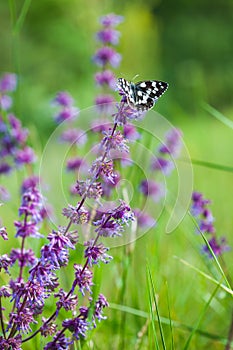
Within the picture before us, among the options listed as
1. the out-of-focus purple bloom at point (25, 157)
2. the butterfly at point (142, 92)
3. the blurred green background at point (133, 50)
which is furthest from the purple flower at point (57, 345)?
the blurred green background at point (133, 50)

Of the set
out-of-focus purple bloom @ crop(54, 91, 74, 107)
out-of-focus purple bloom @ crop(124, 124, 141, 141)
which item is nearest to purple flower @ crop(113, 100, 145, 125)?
out-of-focus purple bloom @ crop(124, 124, 141, 141)

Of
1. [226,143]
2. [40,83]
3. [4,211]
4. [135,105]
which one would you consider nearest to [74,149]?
[135,105]

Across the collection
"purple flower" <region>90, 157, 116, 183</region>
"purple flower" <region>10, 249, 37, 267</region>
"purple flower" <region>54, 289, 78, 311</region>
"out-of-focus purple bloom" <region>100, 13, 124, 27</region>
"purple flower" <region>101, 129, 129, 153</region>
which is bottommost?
"purple flower" <region>54, 289, 78, 311</region>

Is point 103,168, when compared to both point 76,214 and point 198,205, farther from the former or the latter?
point 198,205

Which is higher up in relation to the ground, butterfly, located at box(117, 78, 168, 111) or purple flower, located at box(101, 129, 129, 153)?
butterfly, located at box(117, 78, 168, 111)

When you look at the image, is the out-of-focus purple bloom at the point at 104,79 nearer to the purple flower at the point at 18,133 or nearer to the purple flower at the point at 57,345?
the purple flower at the point at 18,133

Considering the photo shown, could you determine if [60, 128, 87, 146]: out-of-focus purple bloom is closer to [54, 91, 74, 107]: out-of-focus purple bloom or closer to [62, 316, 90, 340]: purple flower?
[54, 91, 74, 107]: out-of-focus purple bloom

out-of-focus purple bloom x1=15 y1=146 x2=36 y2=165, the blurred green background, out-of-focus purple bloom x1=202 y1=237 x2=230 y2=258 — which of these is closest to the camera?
out-of-focus purple bloom x1=202 y1=237 x2=230 y2=258
